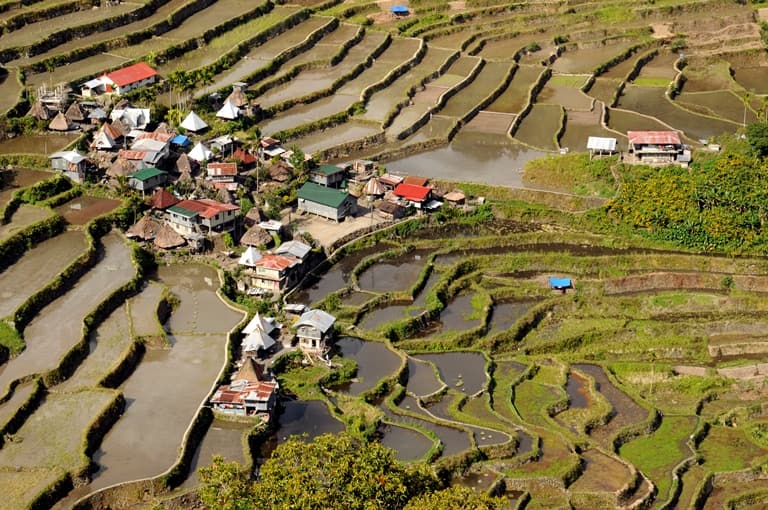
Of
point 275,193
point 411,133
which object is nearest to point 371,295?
point 275,193

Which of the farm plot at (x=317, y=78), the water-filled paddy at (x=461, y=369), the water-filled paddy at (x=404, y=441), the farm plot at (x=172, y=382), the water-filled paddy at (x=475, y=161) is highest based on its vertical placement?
the farm plot at (x=317, y=78)

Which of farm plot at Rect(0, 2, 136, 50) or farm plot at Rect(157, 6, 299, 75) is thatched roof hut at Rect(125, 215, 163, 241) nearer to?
farm plot at Rect(157, 6, 299, 75)

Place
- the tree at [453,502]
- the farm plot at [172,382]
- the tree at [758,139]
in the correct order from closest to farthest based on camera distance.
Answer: the tree at [453,502] → the farm plot at [172,382] → the tree at [758,139]

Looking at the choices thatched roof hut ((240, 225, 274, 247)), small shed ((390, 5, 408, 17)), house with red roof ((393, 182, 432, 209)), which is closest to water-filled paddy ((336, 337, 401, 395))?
thatched roof hut ((240, 225, 274, 247))

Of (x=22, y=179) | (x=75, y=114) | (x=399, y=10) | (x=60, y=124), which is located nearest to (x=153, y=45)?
(x=75, y=114)

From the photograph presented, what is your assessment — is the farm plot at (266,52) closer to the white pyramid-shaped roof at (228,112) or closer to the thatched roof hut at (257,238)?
the white pyramid-shaped roof at (228,112)

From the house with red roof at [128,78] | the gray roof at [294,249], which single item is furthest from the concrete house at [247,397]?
the house with red roof at [128,78]

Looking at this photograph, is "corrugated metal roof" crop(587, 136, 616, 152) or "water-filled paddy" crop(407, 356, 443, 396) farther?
"corrugated metal roof" crop(587, 136, 616, 152)
